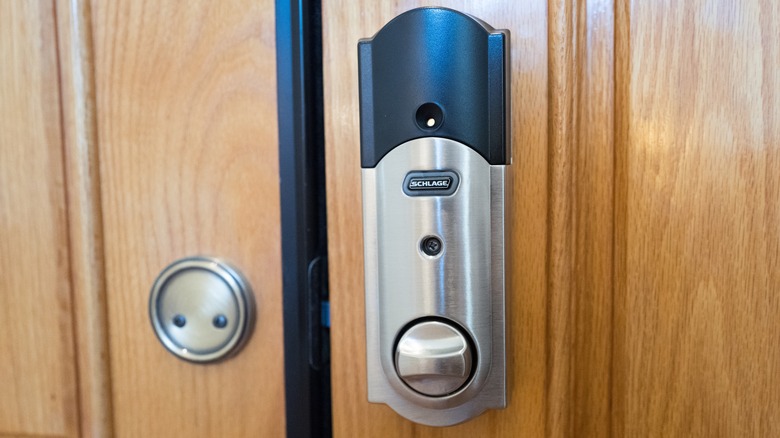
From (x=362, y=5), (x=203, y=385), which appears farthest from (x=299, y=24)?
(x=203, y=385)

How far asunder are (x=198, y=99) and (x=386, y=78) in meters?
0.14

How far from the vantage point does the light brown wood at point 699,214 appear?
34 cm

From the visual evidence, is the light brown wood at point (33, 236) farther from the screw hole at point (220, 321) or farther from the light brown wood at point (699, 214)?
the light brown wood at point (699, 214)

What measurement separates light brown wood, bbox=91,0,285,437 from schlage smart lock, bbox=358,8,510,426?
3.4 inches

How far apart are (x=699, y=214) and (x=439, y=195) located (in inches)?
6.6

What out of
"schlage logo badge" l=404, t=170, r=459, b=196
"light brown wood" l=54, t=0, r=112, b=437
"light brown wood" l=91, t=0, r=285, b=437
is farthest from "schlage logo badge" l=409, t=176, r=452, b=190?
"light brown wood" l=54, t=0, r=112, b=437

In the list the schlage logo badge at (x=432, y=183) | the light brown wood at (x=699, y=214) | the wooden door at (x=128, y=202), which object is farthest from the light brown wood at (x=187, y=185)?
the light brown wood at (x=699, y=214)

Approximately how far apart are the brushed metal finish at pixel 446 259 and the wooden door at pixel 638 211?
0.08 feet

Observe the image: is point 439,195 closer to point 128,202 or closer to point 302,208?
point 302,208

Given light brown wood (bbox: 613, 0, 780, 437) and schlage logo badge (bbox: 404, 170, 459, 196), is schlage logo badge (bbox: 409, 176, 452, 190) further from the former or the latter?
light brown wood (bbox: 613, 0, 780, 437)

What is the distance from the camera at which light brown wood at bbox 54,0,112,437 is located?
15.6 inches

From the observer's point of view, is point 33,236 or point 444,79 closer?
point 444,79

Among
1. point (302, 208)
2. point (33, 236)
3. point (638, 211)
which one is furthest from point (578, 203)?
point (33, 236)

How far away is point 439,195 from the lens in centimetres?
32
